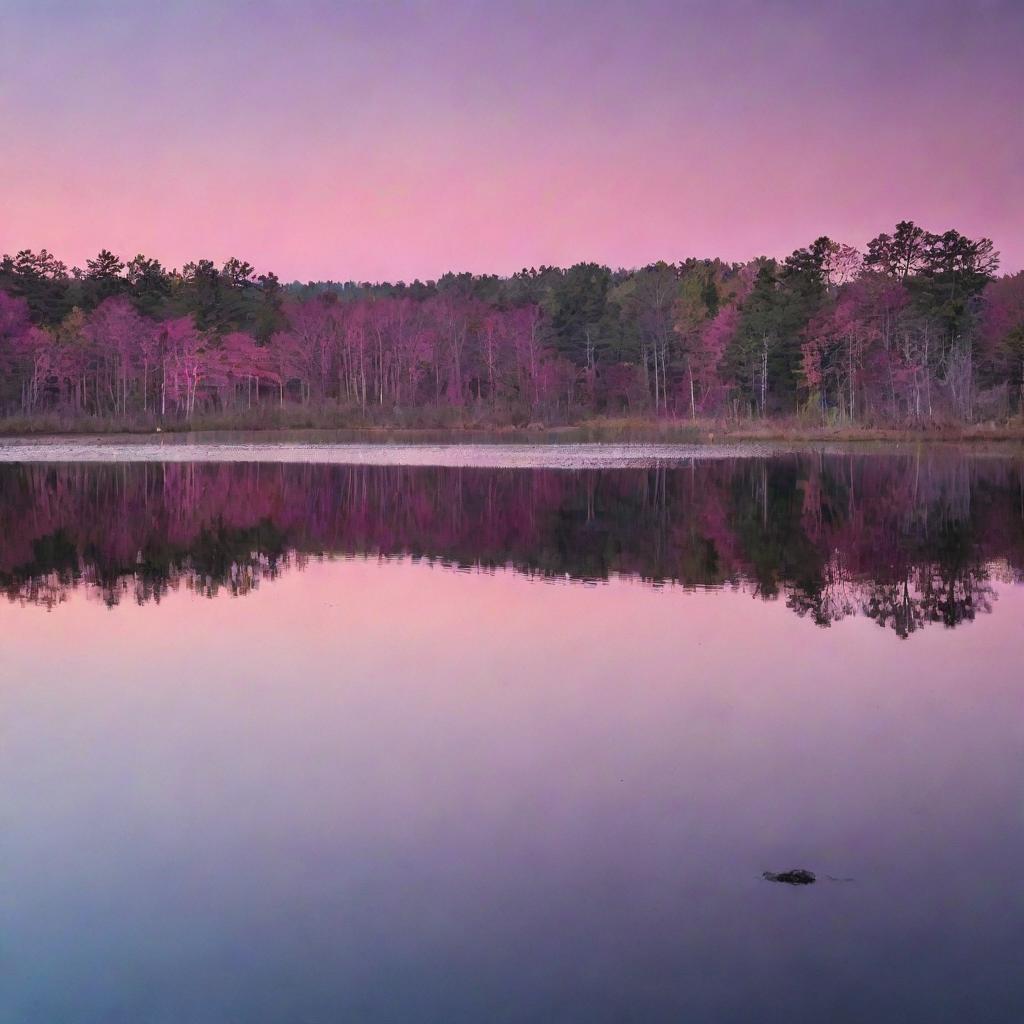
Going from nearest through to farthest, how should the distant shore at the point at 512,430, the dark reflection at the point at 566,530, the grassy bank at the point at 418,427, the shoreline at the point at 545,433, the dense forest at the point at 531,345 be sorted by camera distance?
the dark reflection at the point at 566,530
the shoreline at the point at 545,433
the distant shore at the point at 512,430
the grassy bank at the point at 418,427
the dense forest at the point at 531,345

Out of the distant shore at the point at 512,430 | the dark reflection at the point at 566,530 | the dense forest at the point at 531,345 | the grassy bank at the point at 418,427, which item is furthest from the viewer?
the dense forest at the point at 531,345

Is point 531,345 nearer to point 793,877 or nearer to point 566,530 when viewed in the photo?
point 566,530

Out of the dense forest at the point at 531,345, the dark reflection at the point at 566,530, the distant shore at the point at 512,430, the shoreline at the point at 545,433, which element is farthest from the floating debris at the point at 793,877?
the dense forest at the point at 531,345

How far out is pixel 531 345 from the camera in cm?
9588

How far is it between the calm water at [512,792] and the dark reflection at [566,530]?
26 cm

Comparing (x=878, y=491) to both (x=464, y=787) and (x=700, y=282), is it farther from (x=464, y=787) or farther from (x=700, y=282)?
(x=700, y=282)

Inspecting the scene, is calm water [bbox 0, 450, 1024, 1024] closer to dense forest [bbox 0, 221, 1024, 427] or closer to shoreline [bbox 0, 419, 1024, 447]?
shoreline [bbox 0, 419, 1024, 447]

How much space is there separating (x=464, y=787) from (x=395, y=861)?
135 cm

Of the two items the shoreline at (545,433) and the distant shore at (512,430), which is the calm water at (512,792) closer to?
the shoreline at (545,433)

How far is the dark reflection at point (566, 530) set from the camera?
58.4ft

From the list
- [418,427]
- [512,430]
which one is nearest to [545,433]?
[512,430]

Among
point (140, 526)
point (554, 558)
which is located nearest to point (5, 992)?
point (554, 558)

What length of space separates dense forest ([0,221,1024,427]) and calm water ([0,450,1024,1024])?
50117mm

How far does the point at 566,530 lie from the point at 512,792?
15805 mm
